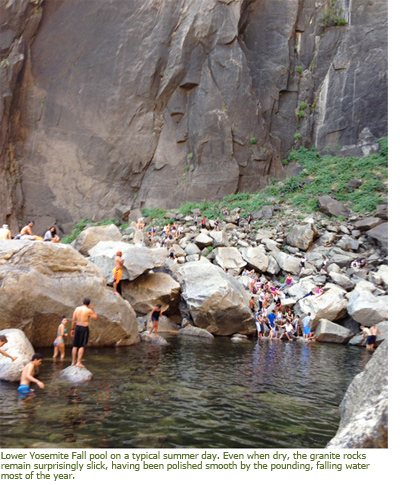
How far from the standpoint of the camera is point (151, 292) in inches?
613

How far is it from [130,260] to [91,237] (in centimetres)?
662

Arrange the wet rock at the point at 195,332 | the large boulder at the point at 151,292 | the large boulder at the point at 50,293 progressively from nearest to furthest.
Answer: the large boulder at the point at 50,293 → the wet rock at the point at 195,332 → the large boulder at the point at 151,292

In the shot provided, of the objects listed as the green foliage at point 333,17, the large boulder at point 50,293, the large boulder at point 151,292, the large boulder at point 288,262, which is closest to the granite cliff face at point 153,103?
the green foliage at point 333,17

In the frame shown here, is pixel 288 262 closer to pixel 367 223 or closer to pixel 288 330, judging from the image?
pixel 288 330

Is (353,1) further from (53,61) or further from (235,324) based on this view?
(235,324)

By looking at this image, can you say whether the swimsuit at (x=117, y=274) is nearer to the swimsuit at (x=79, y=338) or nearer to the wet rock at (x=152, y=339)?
the wet rock at (x=152, y=339)

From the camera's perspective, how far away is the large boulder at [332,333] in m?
16.5

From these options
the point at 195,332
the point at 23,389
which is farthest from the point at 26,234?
the point at 23,389

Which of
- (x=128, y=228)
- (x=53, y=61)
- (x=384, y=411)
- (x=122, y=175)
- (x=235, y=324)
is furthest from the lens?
(x=122, y=175)

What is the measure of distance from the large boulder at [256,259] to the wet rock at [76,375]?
644 inches

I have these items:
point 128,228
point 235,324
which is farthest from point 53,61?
point 235,324

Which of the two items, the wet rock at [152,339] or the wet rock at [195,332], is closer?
the wet rock at [152,339]

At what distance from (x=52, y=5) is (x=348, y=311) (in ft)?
108

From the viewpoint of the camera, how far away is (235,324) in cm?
1596
